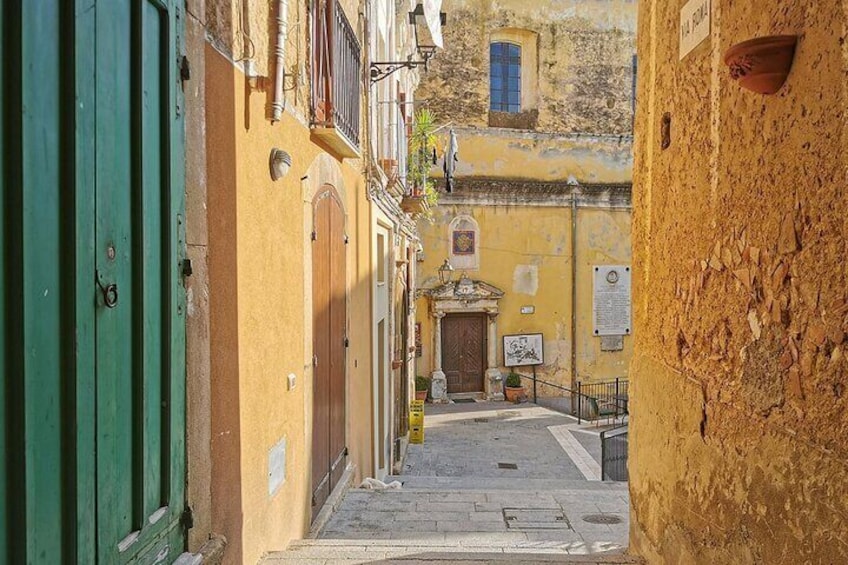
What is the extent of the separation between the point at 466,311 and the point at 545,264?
2923mm

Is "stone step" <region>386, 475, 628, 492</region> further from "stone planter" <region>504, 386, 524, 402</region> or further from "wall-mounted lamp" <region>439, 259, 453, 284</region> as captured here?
"wall-mounted lamp" <region>439, 259, 453, 284</region>

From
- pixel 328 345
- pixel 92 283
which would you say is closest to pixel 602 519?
pixel 328 345

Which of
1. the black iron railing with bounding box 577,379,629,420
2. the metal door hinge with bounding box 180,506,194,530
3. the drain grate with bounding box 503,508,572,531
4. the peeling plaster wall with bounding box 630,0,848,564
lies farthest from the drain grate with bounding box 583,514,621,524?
the black iron railing with bounding box 577,379,629,420

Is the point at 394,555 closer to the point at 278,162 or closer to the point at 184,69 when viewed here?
the point at 278,162

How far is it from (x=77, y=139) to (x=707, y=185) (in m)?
2.67

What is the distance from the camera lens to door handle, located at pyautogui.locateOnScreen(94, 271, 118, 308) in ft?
7.84

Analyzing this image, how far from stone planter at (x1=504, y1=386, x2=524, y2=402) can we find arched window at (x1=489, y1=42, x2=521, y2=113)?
8637mm

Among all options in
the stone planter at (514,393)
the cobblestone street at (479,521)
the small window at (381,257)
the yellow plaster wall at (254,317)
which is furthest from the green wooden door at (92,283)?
the stone planter at (514,393)

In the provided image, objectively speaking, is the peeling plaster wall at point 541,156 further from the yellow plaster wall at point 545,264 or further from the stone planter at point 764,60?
the stone planter at point 764,60

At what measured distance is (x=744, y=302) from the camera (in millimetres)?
2932

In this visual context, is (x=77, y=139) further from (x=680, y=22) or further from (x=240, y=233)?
(x=680, y=22)

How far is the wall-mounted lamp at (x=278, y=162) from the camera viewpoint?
450 centimetres

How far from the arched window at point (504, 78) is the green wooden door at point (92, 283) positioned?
20639 mm

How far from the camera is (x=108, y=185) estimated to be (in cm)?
246
